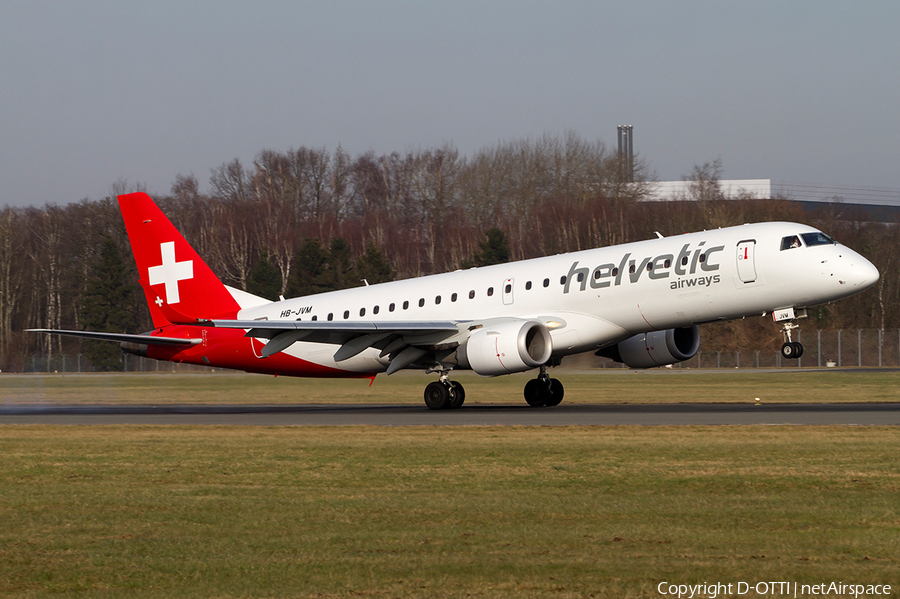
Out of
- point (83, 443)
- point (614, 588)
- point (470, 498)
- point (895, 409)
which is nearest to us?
point (614, 588)

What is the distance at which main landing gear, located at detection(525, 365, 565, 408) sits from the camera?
28953mm

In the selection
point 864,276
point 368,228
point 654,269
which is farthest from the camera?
point 368,228

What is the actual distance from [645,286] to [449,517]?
54.6 feet

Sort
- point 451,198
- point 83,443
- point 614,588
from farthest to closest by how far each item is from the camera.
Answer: point 451,198 < point 83,443 < point 614,588

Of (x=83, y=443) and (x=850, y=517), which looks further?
(x=83, y=443)

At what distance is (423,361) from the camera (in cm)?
2820

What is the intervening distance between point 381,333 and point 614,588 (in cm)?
2031

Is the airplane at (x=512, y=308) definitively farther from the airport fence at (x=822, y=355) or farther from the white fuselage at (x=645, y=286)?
the airport fence at (x=822, y=355)

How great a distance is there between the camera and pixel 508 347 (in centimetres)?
2542

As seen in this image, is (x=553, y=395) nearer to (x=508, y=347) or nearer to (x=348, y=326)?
(x=508, y=347)

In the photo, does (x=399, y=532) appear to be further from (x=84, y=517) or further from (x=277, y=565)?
(x=84, y=517)

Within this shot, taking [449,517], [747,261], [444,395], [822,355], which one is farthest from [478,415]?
[822,355]

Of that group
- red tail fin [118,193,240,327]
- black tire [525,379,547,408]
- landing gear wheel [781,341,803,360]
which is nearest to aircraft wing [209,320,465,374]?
black tire [525,379,547,408]

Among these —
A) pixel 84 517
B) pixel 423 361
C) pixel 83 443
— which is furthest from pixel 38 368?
pixel 84 517
